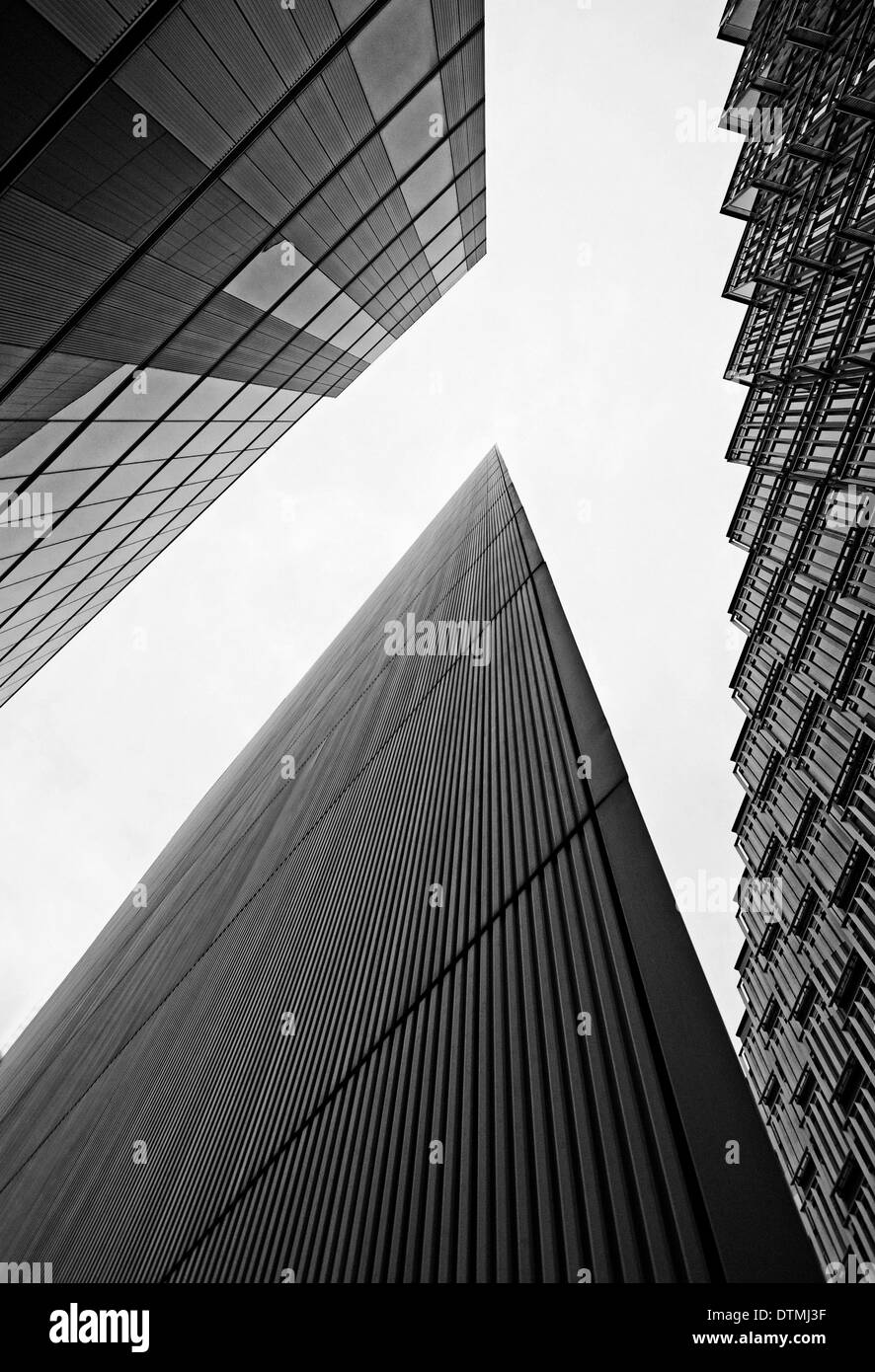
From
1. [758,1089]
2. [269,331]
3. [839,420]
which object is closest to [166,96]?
[269,331]

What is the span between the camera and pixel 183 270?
311 inches

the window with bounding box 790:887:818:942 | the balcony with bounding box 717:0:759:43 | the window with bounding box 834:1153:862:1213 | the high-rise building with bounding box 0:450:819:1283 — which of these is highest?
the balcony with bounding box 717:0:759:43

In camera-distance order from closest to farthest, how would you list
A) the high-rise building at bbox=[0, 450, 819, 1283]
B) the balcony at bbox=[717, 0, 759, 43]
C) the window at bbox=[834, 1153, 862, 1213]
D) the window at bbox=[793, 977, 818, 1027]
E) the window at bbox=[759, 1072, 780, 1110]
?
the high-rise building at bbox=[0, 450, 819, 1283], the window at bbox=[834, 1153, 862, 1213], the window at bbox=[793, 977, 818, 1027], the balcony at bbox=[717, 0, 759, 43], the window at bbox=[759, 1072, 780, 1110]

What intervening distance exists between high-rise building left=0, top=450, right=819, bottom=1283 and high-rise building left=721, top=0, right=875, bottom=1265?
1393 cm

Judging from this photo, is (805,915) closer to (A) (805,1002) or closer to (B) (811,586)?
(A) (805,1002)

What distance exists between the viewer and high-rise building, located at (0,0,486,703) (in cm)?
545

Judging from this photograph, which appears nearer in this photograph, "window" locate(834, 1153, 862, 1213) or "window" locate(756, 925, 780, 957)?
"window" locate(834, 1153, 862, 1213)

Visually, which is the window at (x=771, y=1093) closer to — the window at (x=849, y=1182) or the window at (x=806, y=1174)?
→ the window at (x=806, y=1174)

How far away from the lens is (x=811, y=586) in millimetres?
24500

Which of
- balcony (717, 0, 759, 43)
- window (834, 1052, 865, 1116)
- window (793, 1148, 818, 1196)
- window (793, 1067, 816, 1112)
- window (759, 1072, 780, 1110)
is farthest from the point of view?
window (759, 1072, 780, 1110)

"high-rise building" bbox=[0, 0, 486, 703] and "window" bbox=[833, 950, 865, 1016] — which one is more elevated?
"high-rise building" bbox=[0, 0, 486, 703]

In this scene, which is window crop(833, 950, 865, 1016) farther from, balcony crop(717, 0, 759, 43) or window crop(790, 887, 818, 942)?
balcony crop(717, 0, 759, 43)

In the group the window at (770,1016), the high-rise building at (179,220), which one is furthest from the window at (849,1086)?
the high-rise building at (179,220)

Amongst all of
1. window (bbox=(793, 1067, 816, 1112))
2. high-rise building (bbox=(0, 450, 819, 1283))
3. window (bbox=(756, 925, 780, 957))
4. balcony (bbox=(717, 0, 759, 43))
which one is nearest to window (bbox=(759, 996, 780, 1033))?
window (bbox=(756, 925, 780, 957))
